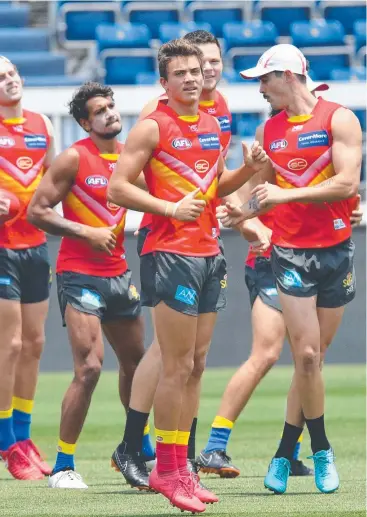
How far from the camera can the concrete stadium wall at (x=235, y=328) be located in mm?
14719

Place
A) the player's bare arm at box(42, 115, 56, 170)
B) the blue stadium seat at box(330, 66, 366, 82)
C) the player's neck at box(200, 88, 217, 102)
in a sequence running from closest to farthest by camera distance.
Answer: the player's neck at box(200, 88, 217, 102) < the player's bare arm at box(42, 115, 56, 170) < the blue stadium seat at box(330, 66, 366, 82)

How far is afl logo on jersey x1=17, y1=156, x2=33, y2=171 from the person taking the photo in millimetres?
8172

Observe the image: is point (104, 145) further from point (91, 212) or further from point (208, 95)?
point (208, 95)

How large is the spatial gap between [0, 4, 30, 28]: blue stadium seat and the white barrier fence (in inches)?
114

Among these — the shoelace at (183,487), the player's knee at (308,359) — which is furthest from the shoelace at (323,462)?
the shoelace at (183,487)

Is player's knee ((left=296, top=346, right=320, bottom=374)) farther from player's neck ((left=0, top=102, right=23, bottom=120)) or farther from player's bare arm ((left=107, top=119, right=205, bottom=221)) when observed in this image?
player's neck ((left=0, top=102, right=23, bottom=120))

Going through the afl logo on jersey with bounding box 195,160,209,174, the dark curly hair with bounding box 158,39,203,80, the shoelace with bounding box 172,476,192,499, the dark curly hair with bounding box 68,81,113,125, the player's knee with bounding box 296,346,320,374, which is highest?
the dark curly hair with bounding box 158,39,203,80

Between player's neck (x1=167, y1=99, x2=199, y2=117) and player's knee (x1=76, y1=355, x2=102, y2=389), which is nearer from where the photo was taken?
player's neck (x1=167, y1=99, x2=199, y2=117)

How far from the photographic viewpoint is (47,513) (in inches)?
234

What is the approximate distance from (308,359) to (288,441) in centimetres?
58

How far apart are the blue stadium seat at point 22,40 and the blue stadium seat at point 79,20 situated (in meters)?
0.24

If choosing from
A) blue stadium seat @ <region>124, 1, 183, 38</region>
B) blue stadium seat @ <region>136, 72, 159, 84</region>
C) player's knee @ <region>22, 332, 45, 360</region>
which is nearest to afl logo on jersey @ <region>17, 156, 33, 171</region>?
player's knee @ <region>22, 332, 45, 360</region>

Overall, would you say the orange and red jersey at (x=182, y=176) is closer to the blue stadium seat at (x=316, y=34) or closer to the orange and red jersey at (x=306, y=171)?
the orange and red jersey at (x=306, y=171)

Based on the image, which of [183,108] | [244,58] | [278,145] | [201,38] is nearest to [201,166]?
[183,108]
